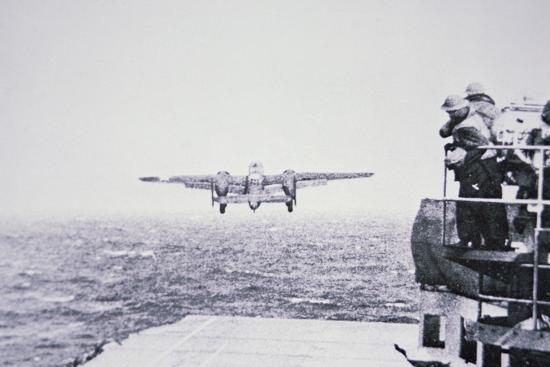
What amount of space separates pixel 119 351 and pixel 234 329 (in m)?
3.12

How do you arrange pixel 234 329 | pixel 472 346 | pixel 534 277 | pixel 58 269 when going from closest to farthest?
pixel 534 277 → pixel 472 346 → pixel 234 329 → pixel 58 269

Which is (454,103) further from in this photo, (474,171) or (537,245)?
(537,245)

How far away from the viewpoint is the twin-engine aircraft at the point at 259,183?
44969mm

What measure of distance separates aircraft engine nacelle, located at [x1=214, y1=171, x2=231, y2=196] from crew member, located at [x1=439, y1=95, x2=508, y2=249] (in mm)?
35964

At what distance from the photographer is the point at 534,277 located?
21.5ft

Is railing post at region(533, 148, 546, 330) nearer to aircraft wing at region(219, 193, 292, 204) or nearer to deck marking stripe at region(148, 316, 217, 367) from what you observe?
deck marking stripe at region(148, 316, 217, 367)

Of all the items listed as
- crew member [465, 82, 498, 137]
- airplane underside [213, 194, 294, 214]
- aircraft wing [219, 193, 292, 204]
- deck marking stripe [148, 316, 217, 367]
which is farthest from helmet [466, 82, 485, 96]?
aircraft wing [219, 193, 292, 204]

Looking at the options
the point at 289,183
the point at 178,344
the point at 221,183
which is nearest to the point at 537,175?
the point at 178,344

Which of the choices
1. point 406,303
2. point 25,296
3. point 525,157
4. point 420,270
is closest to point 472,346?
point 420,270

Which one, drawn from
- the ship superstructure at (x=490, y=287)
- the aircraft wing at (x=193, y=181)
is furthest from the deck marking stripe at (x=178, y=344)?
the aircraft wing at (x=193, y=181)

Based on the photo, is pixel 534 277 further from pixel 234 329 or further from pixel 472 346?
pixel 234 329

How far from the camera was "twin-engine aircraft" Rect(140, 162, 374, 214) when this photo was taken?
45.0 metres

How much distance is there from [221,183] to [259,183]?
6.46 m

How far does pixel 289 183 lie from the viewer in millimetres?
44625
